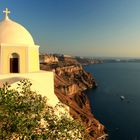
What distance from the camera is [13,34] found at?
57.9 ft

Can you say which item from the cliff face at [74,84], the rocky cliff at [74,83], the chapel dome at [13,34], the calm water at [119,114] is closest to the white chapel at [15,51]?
the chapel dome at [13,34]

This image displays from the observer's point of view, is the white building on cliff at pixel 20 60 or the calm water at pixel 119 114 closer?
the white building on cliff at pixel 20 60

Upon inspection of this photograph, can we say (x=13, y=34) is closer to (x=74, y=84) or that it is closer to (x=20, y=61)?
(x=20, y=61)

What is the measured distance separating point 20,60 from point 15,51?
67 cm

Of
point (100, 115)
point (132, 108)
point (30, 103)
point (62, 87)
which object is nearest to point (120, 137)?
point (100, 115)

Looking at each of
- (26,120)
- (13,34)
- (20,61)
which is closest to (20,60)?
(20,61)

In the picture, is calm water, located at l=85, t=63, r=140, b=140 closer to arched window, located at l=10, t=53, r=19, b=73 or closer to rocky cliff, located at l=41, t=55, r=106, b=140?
rocky cliff, located at l=41, t=55, r=106, b=140

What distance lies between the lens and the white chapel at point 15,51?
17000 millimetres

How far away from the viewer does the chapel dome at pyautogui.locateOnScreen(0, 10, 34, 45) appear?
57.0 ft

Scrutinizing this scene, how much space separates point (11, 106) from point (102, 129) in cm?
3943

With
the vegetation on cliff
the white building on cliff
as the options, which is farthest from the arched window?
the vegetation on cliff

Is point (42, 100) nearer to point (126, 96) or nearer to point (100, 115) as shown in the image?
point (100, 115)

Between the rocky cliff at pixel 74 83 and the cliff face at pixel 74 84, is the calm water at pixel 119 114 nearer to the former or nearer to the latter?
the rocky cliff at pixel 74 83

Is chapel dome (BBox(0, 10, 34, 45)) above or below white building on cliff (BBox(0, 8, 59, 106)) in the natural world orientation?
above
